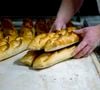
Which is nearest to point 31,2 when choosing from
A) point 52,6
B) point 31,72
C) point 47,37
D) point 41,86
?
point 52,6

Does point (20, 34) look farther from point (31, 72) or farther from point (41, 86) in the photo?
point (41, 86)

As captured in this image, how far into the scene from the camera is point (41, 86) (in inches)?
40.4

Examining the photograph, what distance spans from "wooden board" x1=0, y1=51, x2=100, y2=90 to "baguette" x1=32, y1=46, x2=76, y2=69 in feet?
0.06

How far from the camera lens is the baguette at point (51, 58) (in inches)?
45.2

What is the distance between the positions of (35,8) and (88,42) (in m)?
0.71

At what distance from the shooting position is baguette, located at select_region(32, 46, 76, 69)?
1.15 meters

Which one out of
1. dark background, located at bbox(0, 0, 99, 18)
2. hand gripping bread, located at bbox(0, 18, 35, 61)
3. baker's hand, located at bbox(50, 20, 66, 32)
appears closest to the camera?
hand gripping bread, located at bbox(0, 18, 35, 61)

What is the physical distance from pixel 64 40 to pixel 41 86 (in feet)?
0.87

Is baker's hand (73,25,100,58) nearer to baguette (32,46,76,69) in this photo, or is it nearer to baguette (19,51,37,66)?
baguette (32,46,76,69)

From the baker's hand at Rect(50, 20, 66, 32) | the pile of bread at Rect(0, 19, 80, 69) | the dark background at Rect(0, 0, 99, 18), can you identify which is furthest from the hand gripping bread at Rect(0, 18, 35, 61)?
the dark background at Rect(0, 0, 99, 18)

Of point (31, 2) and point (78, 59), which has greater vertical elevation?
point (31, 2)

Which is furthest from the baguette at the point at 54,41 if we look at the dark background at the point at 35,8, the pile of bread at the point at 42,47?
the dark background at the point at 35,8

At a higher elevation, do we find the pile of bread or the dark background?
the dark background

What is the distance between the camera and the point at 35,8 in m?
1.81
